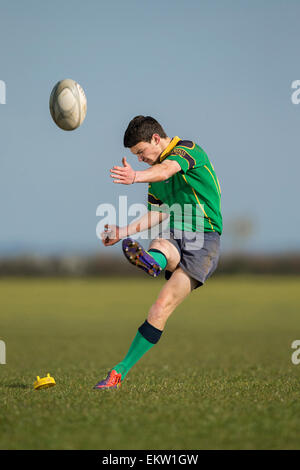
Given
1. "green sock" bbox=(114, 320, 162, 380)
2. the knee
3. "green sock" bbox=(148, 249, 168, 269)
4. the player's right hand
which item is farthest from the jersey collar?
"green sock" bbox=(114, 320, 162, 380)

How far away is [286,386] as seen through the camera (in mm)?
7371

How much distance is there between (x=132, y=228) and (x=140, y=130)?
1.21 metres

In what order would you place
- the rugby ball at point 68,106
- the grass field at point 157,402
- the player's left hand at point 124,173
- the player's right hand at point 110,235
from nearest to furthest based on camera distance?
the grass field at point 157,402 < the player's left hand at point 124,173 < the player's right hand at point 110,235 < the rugby ball at point 68,106

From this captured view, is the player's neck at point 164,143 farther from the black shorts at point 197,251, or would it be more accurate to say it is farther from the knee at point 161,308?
the knee at point 161,308

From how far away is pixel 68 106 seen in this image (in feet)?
26.5

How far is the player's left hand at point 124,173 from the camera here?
19.5ft

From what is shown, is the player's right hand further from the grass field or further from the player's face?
A: the grass field

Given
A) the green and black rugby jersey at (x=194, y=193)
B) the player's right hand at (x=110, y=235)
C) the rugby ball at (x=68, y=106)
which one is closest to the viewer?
the green and black rugby jersey at (x=194, y=193)

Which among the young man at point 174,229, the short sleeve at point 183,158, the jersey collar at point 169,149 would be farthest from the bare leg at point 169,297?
the jersey collar at point 169,149

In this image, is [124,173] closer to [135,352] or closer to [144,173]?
[144,173]

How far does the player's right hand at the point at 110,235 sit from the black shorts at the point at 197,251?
0.54 m

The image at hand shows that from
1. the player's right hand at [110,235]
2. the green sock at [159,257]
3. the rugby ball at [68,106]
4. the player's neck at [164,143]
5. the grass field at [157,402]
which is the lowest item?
the grass field at [157,402]
